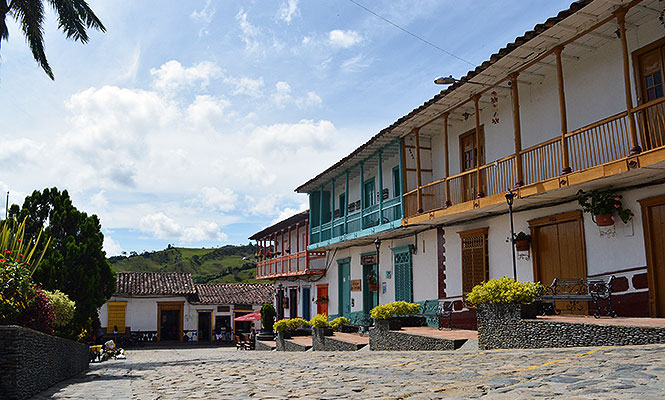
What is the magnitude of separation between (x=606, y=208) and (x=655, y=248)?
105 centimetres

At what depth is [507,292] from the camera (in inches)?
394

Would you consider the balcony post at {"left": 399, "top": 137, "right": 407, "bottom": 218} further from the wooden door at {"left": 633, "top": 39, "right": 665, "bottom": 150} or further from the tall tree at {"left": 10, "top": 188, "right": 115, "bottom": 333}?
the tall tree at {"left": 10, "top": 188, "right": 115, "bottom": 333}

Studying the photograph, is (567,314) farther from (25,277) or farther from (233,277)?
(233,277)

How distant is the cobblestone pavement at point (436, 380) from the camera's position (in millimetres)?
5395

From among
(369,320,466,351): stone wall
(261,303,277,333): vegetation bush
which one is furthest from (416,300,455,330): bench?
(261,303,277,333): vegetation bush

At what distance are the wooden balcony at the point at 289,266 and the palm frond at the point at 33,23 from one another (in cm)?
1268

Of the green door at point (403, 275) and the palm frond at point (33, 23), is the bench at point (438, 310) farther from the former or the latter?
the palm frond at point (33, 23)

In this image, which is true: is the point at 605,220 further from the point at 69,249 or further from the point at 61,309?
the point at 69,249

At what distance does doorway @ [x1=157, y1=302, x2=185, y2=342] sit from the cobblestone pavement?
28556 mm

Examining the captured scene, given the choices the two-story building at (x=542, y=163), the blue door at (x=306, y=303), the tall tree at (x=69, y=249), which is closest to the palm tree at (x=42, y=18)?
the tall tree at (x=69, y=249)

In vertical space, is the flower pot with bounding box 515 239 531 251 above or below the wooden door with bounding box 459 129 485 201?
below

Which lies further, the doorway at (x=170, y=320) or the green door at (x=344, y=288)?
the doorway at (x=170, y=320)

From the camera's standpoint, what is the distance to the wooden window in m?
36.0

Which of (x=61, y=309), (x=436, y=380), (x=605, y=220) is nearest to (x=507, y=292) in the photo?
(x=605, y=220)
